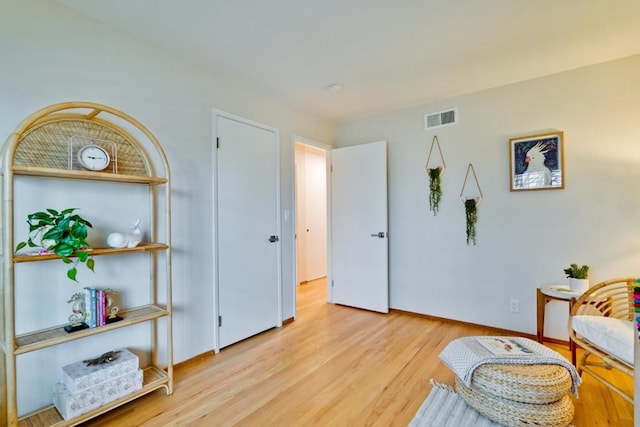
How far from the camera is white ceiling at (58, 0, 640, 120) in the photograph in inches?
71.7

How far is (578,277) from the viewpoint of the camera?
2.41m

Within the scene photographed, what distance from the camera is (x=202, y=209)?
252 centimetres

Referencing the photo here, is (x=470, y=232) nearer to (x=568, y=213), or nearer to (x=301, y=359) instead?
(x=568, y=213)

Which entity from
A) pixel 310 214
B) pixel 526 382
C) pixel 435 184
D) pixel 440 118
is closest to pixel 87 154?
pixel 526 382

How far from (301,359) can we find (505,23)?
9.27 ft

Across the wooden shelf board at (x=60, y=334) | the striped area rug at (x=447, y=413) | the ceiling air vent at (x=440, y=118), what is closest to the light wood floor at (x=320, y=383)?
the striped area rug at (x=447, y=413)

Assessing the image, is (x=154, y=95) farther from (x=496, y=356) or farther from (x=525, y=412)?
(x=525, y=412)

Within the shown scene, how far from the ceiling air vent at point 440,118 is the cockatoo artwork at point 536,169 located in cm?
80

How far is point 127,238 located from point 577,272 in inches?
129

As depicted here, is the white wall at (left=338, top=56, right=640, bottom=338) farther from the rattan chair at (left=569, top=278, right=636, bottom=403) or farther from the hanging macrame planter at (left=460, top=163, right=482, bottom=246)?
the rattan chair at (left=569, top=278, right=636, bottom=403)

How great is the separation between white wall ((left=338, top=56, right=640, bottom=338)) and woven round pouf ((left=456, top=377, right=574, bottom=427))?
1354 millimetres

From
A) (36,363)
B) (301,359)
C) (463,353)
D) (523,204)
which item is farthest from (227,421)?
(523,204)

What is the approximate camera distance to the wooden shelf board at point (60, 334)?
146 centimetres

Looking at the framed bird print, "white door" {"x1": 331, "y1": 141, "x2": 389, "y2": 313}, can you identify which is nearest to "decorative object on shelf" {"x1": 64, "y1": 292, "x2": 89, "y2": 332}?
"white door" {"x1": 331, "y1": 141, "x2": 389, "y2": 313}
